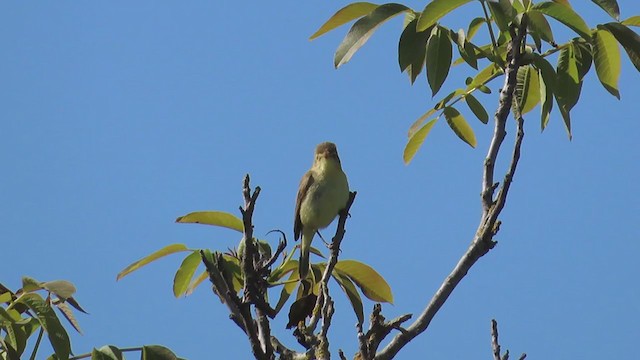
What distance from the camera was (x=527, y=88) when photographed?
3895mm

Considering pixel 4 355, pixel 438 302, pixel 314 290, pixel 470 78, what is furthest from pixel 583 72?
pixel 4 355

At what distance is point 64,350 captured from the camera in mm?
3492

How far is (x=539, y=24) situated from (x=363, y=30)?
0.71 metres

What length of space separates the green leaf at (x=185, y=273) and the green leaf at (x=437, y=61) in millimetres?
1204

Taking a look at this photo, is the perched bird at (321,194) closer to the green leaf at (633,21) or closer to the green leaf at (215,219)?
the green leaf at (215,219)

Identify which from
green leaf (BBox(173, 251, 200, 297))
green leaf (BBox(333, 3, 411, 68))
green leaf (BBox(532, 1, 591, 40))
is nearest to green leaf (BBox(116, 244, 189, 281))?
green leaf (BBox(173, 251, 200, 297))

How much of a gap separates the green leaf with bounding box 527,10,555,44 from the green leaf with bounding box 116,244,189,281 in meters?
1.66

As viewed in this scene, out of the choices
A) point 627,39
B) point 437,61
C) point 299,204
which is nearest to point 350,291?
point 437,61

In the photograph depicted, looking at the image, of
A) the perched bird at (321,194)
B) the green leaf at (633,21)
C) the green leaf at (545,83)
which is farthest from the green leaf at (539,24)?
the perched bird at (321,194)

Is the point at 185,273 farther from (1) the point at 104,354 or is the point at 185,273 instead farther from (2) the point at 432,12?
(2) the point at 432,12

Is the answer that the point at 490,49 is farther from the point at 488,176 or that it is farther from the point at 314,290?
the point at 314,290

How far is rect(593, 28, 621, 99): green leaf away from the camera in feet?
11.9

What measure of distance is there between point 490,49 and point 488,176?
69 cm

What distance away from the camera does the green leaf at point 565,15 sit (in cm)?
337
